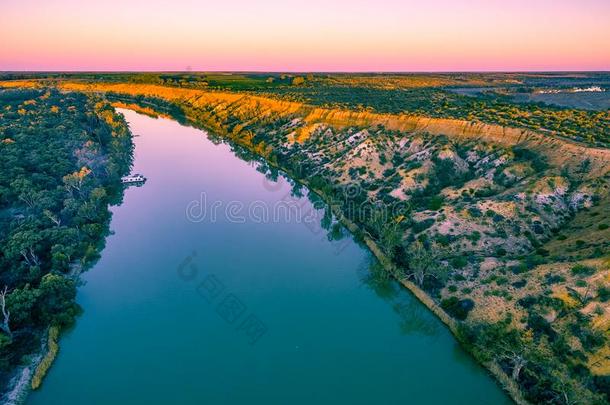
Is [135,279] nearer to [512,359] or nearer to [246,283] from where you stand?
[246,283]

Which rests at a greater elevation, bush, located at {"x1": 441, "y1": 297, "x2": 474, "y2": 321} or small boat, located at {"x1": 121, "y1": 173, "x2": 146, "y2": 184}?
small boat, located at {"x1": 121, "y1": 173, "x2": 146, "y2": 184}

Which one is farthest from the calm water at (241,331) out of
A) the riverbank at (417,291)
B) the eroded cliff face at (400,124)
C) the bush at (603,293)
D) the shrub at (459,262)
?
the eroded cliff face at (400,124)

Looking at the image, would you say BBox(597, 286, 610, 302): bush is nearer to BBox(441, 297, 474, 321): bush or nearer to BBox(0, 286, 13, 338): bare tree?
BBox(441, 297, 474, 321): bush

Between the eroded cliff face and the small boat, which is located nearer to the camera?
the eroded cliff face

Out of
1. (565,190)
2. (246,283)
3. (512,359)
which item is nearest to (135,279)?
(246,283)

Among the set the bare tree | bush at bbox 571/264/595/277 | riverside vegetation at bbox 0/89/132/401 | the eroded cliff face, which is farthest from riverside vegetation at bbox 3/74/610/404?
the bare tree

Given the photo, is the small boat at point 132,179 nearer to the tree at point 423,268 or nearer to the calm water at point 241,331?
the calm water at point 241,331
